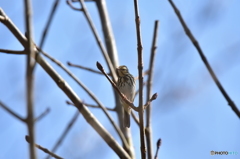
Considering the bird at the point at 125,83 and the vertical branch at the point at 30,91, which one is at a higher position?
the bird at the point at 125,83

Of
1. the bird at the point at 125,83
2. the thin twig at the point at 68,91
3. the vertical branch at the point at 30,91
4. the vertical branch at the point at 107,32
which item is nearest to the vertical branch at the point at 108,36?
the vertical branch at the point at 107,32

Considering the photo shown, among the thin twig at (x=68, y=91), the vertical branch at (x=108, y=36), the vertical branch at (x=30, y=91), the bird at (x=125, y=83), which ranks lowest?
the vertical branch at (x=30, y=91)

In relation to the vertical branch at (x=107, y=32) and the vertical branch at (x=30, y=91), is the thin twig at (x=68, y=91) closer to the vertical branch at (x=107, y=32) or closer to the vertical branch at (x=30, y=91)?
the vertical branch at (x=30, y=91)

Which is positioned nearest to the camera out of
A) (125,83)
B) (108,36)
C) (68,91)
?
(68,91)

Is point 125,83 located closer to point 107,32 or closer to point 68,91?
point 107,32

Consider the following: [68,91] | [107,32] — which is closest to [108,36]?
[107,32]

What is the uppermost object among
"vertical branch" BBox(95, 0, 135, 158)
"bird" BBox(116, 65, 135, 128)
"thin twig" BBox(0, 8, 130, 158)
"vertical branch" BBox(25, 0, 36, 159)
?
"vertical branch" BBox(95, 0, 135, 158)

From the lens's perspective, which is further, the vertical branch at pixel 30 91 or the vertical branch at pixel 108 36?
the vertical branch at pixel 108 36

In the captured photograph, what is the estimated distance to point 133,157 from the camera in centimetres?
339

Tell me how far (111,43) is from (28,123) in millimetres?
3199

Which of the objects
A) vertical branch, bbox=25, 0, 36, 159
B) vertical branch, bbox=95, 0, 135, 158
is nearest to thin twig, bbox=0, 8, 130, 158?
vertical branch, bbox=25, 0, 36, 159

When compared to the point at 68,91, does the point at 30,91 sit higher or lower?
lower

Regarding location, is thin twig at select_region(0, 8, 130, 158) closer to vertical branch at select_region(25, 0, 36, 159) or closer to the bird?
vertical branch at select_region(25, 0, 36, 159)

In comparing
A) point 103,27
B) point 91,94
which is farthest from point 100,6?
point 91,94
